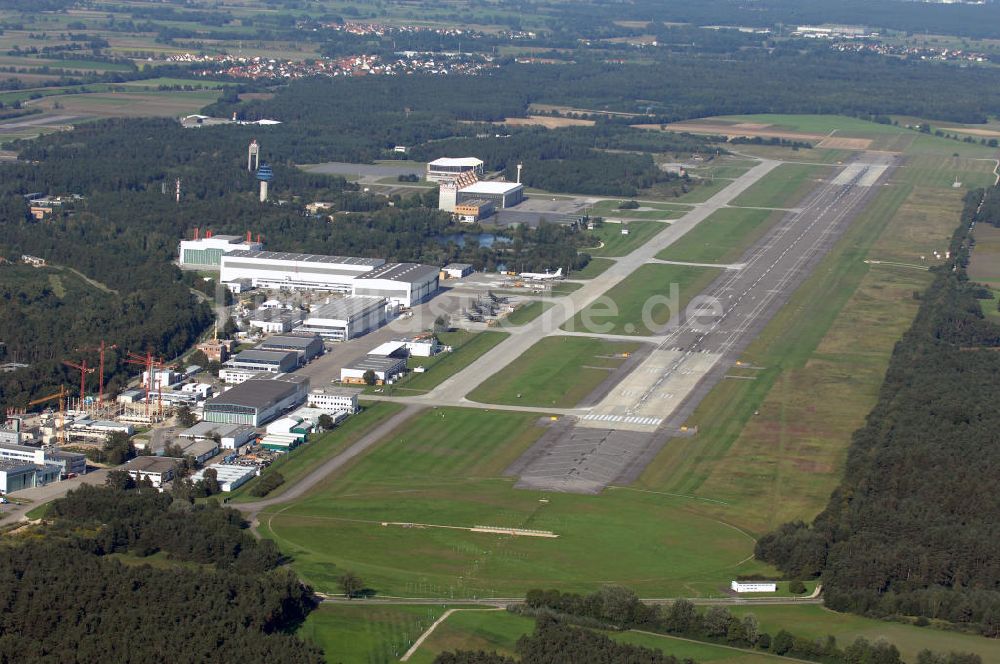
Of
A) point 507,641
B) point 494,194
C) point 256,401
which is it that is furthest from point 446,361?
point 494,194

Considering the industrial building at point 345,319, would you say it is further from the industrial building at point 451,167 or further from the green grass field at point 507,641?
the industrial building at point 451,167

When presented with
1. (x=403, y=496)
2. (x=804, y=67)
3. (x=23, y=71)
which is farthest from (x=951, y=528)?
(x=804, y=67)

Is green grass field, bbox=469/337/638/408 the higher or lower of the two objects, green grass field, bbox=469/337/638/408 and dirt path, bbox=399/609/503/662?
the higher

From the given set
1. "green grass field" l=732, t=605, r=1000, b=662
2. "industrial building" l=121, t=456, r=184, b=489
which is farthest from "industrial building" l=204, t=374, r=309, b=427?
"green grass field" l=732, t=605, r=1000, b=662

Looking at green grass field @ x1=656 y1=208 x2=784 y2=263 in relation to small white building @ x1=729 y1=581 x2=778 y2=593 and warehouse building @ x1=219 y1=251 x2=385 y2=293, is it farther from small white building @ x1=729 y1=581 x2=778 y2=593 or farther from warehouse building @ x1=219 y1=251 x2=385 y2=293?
small white building @ x1=729 y1=581 x2=778 y2=593

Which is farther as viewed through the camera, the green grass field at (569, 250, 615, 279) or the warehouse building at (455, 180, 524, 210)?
the warehouse building at (455, 180, 524, 210)

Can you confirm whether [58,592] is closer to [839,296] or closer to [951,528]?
[951,528]

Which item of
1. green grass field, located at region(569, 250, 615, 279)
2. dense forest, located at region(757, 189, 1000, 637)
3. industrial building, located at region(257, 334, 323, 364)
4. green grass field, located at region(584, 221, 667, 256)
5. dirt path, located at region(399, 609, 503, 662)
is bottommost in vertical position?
dirt path, located at region(399, 609, 503, 662)
